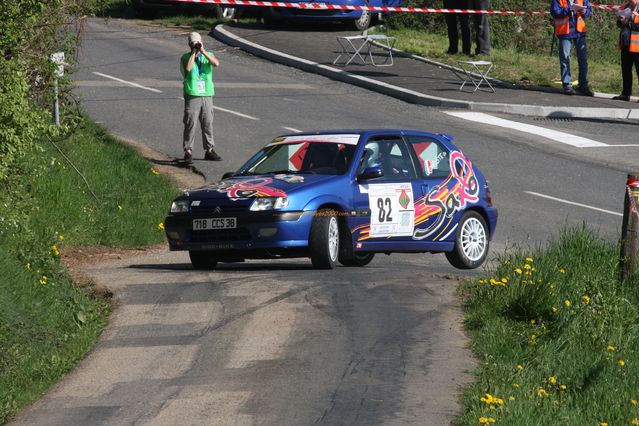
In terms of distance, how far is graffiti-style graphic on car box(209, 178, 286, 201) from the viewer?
43.5ft

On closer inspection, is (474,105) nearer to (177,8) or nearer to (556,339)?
(177,8)

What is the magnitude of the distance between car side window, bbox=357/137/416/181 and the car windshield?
22 centimetres

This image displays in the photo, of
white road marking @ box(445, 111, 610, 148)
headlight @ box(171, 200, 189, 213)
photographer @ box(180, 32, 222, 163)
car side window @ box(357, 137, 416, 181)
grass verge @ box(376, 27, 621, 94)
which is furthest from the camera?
grass verge @ box(376, 27, 621, 94)

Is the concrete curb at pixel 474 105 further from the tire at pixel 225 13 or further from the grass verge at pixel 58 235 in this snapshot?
the grass verge at pixel 58 235

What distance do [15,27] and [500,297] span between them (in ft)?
15.0

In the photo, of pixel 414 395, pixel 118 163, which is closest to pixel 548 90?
pixel 118 163

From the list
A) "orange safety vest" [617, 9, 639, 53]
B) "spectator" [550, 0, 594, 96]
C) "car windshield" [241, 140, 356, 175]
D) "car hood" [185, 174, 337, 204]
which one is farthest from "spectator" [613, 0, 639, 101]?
"car hood" [185, 174, 337, 204]

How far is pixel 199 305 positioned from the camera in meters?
11.4

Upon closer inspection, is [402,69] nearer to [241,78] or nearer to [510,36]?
[241,78]

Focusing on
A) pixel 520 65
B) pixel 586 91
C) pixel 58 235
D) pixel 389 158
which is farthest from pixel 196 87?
pixel 520 65

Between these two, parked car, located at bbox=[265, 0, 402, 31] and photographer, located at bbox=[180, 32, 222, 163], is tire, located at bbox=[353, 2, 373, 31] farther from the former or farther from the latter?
photographer, located at bbox=[180, 32, 222, 163]

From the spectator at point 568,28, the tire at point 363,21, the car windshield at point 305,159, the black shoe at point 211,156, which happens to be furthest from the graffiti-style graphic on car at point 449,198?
the tire at point 363,21

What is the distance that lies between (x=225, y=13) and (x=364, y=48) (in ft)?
15.6

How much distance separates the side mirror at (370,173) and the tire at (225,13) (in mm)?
21948
